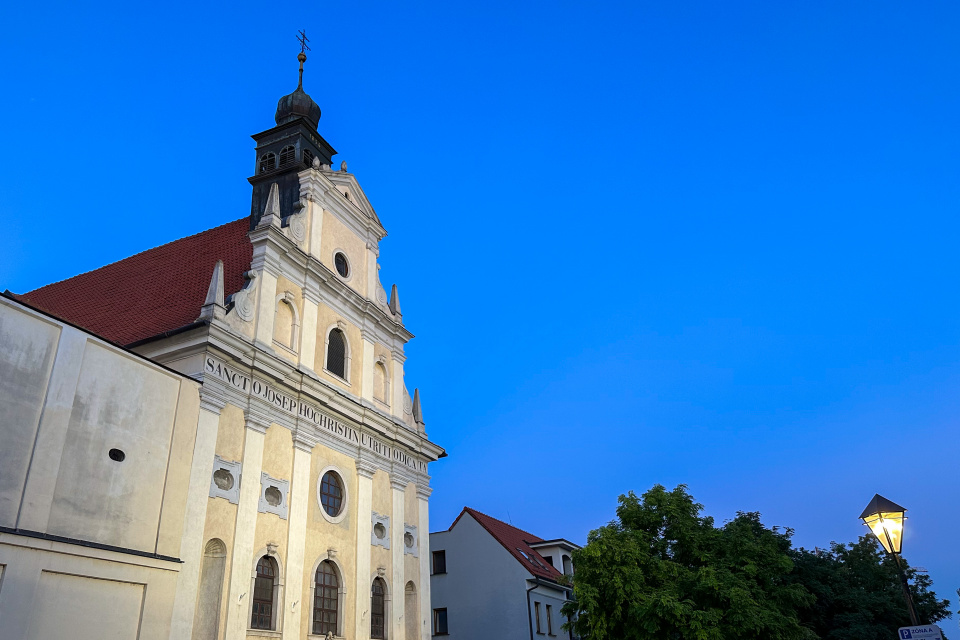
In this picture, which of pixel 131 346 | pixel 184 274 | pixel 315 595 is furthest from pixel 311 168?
pixel 315 595

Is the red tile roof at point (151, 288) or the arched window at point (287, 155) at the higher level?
the arched window at point (287, 155)

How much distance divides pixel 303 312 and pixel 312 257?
75.3 inches

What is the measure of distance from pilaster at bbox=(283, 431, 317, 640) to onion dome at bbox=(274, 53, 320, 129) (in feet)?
44.8

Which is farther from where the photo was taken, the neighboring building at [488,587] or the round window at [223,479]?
the neighboring building at [488,587]

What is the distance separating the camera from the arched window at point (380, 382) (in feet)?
86.9

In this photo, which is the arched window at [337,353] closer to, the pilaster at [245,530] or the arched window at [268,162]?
the pilaster at [245,530]

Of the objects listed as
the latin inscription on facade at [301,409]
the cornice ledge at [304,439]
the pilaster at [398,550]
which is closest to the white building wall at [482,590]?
the latin inscription on facade at [301,409]

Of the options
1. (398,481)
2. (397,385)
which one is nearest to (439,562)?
(398,481)

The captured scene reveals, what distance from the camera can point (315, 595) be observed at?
2078 centimetres

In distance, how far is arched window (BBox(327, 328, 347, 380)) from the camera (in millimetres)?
24266

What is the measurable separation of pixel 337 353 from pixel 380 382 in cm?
269

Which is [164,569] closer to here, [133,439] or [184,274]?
[133,439]

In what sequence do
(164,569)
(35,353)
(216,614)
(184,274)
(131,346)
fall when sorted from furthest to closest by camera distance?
1. (184,274)
2. (131,346)
3. (216,614)
4. (164,569)
5. (35,353)

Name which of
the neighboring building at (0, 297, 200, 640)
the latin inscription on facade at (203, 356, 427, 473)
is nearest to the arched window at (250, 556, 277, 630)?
the neighboring building at (0, 297, 200, 640)
